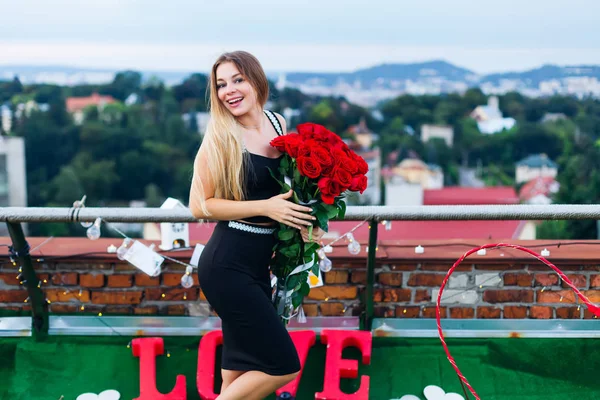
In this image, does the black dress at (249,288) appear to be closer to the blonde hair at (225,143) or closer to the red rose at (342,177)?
the blonde hair at (225,143)

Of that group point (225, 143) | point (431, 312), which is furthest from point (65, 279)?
point (431, 312)

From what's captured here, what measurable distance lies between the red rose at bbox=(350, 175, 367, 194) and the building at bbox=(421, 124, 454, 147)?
239 ft

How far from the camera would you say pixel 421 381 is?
9.04 feet

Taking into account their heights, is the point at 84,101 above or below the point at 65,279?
above

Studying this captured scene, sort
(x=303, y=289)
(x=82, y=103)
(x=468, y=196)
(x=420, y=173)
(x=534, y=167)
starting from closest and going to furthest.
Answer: (x=303, y=289) < (x=468, y=196) < (x=420, y=173) < (x=534, y=167) < (x=82, y=103)

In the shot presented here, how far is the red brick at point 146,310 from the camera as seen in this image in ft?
9.95

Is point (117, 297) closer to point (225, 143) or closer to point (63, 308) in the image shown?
point (63, 308)

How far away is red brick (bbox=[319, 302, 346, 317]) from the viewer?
9.88 ft

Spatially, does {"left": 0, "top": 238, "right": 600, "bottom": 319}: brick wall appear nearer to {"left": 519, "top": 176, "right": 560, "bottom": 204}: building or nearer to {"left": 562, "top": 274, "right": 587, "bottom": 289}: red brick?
{"left": 562, "top": 274, "right": 587, "bottom": 289}: red brick

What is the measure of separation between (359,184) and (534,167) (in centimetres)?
6717

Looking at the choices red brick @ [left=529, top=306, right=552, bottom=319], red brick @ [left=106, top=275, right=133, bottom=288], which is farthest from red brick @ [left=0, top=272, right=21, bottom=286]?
red brick @ [left=529, top=306, right=552, bottom=319]

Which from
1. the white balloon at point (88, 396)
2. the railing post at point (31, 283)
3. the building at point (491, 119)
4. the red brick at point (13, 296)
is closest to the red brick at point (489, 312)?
the white balloon at point (88, 396)

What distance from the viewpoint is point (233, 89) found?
2217 mm

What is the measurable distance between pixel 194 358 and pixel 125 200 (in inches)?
2484
